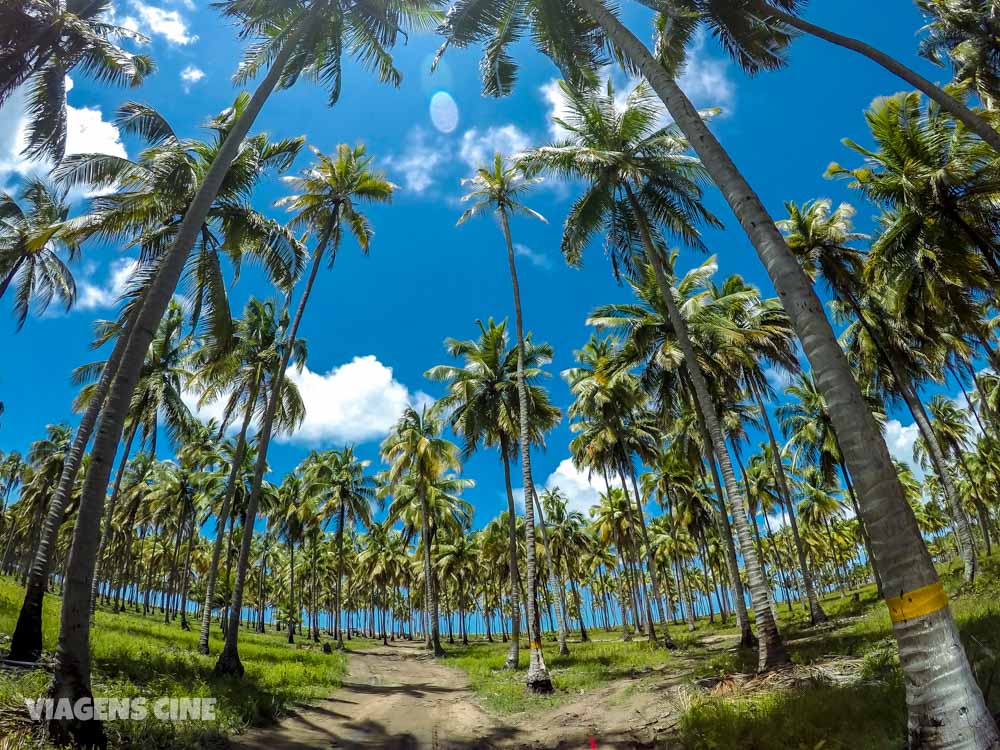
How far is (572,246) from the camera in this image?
58.5 feet

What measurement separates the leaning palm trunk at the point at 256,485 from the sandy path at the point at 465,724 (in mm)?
2856

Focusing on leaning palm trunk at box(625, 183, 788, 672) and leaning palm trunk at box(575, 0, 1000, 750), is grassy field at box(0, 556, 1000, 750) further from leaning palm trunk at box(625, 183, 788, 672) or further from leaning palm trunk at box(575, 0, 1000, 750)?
leaning palm trunk at box(575, 0, 1000, 750)

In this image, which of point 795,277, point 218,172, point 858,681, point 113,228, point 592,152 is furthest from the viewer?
point 592,152

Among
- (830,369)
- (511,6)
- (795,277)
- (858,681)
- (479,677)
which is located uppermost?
(511,6)

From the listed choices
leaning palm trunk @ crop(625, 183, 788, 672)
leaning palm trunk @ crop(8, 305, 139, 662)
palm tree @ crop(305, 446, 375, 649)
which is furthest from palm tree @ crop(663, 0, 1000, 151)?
palm tree @ crop(305, 446, 375, 649)

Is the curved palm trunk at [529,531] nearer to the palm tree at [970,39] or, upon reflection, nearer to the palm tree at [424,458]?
the palm tree at [424,458]

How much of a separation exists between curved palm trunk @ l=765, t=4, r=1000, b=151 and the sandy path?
38.4 feet

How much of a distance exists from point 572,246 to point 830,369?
14.4 m

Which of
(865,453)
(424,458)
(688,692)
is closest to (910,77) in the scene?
(865,453)

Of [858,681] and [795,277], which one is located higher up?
[795,277]

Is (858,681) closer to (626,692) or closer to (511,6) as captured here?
(626,692)

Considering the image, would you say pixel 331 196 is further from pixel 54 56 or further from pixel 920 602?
pixel 920 602

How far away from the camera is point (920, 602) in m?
3.34

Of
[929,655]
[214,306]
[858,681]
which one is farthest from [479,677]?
[929,655]
